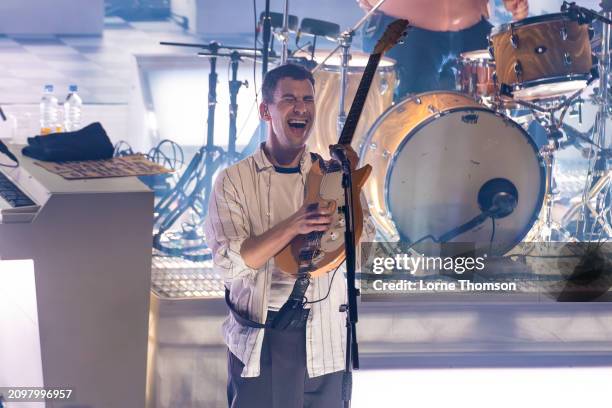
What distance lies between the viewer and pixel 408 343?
3.91 meters

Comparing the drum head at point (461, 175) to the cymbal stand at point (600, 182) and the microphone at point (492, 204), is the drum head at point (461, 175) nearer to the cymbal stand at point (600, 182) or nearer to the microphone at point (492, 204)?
the microphone at point (492, 204)

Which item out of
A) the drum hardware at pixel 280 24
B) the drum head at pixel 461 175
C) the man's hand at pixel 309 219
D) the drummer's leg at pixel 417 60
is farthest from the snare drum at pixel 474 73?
the man's hand at pixel 309 219

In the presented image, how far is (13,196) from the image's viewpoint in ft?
9.52

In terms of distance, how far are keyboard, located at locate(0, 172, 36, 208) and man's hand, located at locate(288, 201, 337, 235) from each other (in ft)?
3.09

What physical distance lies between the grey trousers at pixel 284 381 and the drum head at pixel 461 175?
1.71 metres

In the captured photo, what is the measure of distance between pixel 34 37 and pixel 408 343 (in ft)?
8.83

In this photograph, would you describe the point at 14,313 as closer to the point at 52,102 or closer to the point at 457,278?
the point at 52,102

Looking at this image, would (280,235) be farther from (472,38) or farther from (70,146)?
(472,38)

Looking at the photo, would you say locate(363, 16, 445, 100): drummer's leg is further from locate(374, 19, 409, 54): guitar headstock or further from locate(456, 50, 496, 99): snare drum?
locate(374, 19, 409, 54): guitar headstock

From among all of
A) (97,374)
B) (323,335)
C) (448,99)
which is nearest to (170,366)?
(97,374)

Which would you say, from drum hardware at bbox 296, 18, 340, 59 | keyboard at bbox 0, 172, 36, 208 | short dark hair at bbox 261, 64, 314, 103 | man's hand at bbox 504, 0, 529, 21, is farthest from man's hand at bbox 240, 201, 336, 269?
man's hand at bbox 504, 0, 529, 21

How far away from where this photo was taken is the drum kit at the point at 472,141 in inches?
171

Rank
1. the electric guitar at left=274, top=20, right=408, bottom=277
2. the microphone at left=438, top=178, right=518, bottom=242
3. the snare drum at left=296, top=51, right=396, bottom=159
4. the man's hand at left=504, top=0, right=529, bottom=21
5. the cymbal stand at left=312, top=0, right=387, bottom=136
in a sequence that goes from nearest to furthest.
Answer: the electric guitar at left=274, top=20, right=408, bottom=277 → the cymbal stand at left=312, top=0, right=387, bottom=136 → the microphone at left=438, top=178, right=518, bottom=242 → the snare drum at left=296, top=51, right=396, bottom=159 → the man's hand at left=504, top=0, right=529, bottom=21

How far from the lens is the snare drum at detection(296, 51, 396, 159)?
450 cm
